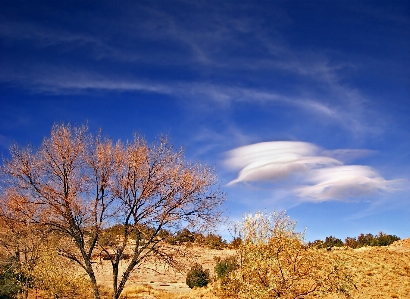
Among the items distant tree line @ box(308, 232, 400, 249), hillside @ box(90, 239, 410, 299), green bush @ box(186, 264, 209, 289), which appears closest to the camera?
hillside @ box(90, 239, 410, 299)

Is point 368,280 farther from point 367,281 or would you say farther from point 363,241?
point 363,241

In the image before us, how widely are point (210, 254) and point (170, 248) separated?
32446mm

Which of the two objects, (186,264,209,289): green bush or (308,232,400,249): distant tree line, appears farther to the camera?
(308,232,400,249): distant tree line

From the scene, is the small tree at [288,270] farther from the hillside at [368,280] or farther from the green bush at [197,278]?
the green bush at [197,278]

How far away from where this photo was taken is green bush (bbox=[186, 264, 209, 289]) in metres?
40.2

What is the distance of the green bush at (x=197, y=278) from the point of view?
4022 centimetres

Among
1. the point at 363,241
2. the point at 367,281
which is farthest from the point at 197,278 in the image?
the point at 363,241

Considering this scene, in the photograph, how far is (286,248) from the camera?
2008 cm

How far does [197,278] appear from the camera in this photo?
40.3m

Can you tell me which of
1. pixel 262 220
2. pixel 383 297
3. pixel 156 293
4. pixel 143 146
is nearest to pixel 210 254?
pixel 156 293

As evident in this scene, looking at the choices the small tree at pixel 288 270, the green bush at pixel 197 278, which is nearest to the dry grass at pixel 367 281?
the green bush at pixel 197 278

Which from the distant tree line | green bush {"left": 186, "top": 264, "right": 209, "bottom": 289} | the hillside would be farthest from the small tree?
the distant tree line

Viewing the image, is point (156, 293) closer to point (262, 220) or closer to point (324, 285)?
point (262, 220)

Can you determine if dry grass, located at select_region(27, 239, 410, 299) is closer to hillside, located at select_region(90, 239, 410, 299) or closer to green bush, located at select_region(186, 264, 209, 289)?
hillside, located at select_region(90, 239, 410, 299)
